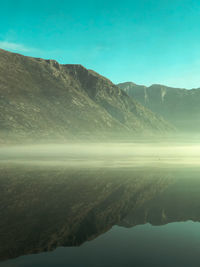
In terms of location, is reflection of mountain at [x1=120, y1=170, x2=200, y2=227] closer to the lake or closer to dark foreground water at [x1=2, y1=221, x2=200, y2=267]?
the lake

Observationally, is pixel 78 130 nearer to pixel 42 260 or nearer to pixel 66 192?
pixel 66 192

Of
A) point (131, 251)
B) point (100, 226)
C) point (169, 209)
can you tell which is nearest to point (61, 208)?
point (100, 226)

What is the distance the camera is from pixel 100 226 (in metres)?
13.6

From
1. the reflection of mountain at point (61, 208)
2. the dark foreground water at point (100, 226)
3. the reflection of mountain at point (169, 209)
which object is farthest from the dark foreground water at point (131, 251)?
the reflection of mountain at point (169, 209)

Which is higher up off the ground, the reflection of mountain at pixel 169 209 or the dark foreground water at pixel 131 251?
the reflection of mountain at pixel 169 209

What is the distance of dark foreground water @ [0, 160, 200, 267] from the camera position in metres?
9.90

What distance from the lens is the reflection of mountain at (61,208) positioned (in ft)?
38.3

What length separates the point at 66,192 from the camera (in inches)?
870

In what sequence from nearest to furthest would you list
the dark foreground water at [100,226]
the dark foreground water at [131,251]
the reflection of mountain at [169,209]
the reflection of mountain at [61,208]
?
1. the dark foreground water at [131,251]
2. the dark foreground water at [100,226]
3. the reflection of mountain at [61,208]
4. the reflection of mountain at [169,209]

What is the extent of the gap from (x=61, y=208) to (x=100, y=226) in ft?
13.1

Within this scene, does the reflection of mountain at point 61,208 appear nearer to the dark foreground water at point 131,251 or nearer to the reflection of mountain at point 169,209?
the reflection of mountain at point 169,209

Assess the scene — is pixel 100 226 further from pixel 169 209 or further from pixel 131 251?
pixel 169 209

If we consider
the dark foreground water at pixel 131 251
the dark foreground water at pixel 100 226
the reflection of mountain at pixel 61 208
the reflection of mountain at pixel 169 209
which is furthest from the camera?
the reflection of mountain at pixel 169 209

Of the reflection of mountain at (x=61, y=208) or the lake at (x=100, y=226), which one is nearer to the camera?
the lake at (x=100, y=226)
